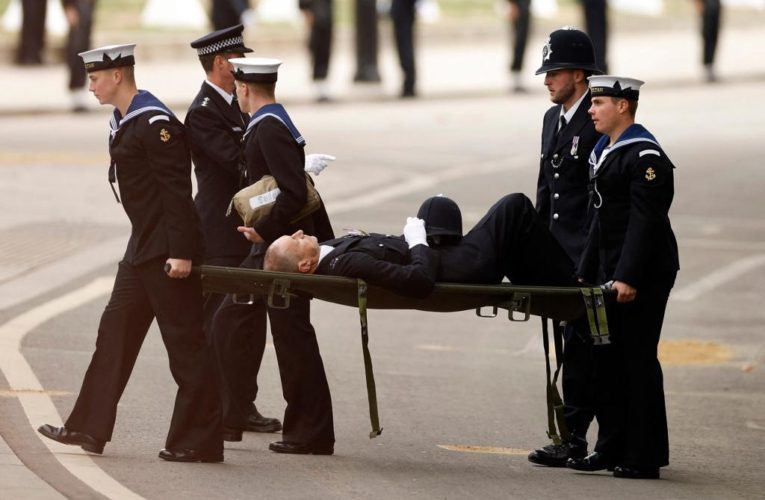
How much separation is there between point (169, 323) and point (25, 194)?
9.54 meters

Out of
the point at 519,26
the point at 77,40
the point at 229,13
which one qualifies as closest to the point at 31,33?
the point at 229,13

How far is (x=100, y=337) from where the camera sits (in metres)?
9.23

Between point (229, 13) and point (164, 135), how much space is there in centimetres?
1847

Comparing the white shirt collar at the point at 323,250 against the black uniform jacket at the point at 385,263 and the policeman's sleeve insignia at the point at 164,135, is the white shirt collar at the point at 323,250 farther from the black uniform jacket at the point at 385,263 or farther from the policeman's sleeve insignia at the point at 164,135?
the policeman's sleeve insignia at the point at 164,135

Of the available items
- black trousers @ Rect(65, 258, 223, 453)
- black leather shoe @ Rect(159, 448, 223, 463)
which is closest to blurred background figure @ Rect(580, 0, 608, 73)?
black trousers @ Rect(65, 258, 223, 453)

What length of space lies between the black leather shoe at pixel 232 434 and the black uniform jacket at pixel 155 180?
1197 millimetres

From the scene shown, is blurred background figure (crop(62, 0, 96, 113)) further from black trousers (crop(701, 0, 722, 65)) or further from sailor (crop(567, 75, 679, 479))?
sailor (crop(567, 75, 679, 479))

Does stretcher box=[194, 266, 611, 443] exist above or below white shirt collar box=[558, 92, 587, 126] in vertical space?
below

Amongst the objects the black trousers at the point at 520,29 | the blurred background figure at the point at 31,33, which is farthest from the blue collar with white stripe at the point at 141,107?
the blurred background figure at the point at 31,33

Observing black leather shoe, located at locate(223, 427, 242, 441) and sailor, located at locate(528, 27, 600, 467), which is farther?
black leather shoe, located at locate(223, 427, 242, 441)

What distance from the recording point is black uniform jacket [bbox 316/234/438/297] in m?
8.87

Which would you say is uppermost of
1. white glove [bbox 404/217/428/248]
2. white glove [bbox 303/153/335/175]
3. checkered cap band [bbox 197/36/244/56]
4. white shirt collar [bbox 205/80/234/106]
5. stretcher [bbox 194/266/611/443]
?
checkered cap band [bbox 197/36/244/56]

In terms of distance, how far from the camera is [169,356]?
9.13 m

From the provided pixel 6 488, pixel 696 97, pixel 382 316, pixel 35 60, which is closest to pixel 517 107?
pixel 696 97
